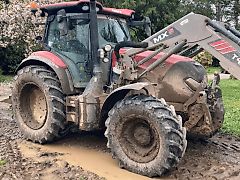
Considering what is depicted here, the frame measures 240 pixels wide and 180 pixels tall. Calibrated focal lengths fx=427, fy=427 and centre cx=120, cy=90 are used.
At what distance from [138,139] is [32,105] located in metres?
2.55

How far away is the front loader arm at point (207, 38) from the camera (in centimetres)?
556

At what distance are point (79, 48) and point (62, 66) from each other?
42 cm

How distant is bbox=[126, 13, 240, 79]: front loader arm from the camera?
5562 millimetres

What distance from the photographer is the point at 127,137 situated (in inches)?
241

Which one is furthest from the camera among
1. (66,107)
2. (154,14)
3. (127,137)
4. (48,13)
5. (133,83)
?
(154,14)

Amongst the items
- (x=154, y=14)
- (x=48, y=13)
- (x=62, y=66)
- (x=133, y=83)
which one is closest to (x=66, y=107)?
(x=62, y=66)

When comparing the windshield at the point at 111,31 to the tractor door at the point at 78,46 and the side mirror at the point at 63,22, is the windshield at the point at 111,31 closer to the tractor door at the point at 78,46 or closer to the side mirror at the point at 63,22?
the tractor door at the point at 78,46

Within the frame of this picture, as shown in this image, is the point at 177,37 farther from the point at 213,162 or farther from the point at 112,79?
the point at 213,162

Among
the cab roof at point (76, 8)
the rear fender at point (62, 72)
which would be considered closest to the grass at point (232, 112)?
the cab roof at point (76, 8)

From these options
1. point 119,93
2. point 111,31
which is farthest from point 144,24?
point 119,93

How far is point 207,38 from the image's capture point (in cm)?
585

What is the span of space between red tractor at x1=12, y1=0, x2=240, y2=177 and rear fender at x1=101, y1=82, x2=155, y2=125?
2cm

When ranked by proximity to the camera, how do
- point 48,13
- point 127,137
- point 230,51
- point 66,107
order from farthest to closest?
point 48,13 → point 66,107 → point 127,137 → point 230,51

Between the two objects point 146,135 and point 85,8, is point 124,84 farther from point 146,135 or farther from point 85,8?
point 85,8
